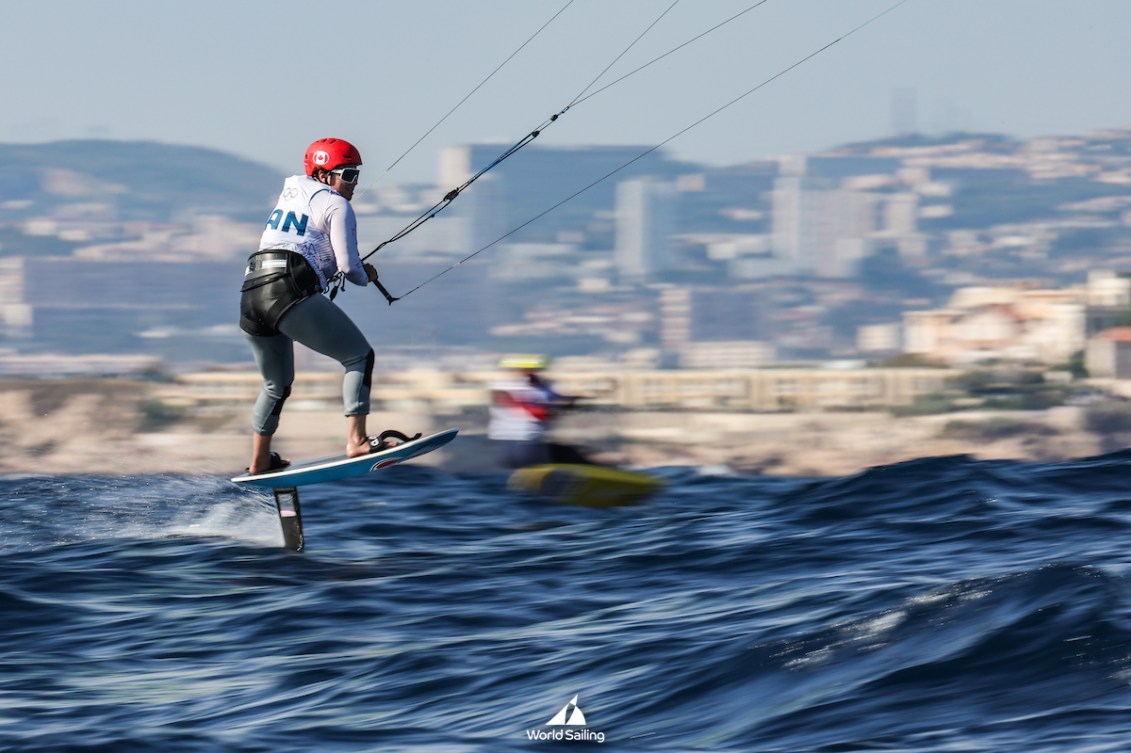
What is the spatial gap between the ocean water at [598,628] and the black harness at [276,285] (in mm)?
1521

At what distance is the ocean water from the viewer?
5.15 meters

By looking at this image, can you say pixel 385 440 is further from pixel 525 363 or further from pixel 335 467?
pixel 525 363

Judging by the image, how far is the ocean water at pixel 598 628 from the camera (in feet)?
16.9

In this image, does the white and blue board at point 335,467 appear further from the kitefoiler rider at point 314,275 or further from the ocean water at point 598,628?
the ocean water at point 598,628


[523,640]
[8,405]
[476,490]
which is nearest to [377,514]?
[476,490]

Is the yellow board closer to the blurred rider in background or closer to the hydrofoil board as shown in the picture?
the blurred rider in background

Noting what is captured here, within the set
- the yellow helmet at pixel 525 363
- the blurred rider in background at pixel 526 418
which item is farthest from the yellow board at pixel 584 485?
the yellow helmet at pixel 525 363

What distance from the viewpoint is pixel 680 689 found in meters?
5.66

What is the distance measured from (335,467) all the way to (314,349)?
0.88 metres

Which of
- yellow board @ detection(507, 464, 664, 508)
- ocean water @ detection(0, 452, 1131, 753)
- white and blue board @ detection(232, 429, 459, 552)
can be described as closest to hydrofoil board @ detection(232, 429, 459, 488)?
white and blue board @ detection(232, 429, 459, 552)

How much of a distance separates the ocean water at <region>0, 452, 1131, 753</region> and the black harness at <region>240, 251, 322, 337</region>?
152cm

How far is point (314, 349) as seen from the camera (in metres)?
8.55

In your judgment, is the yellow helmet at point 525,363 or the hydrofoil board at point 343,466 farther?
the yellow helmet at point 525,363

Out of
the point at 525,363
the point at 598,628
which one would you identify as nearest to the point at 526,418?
the point at 525,363
